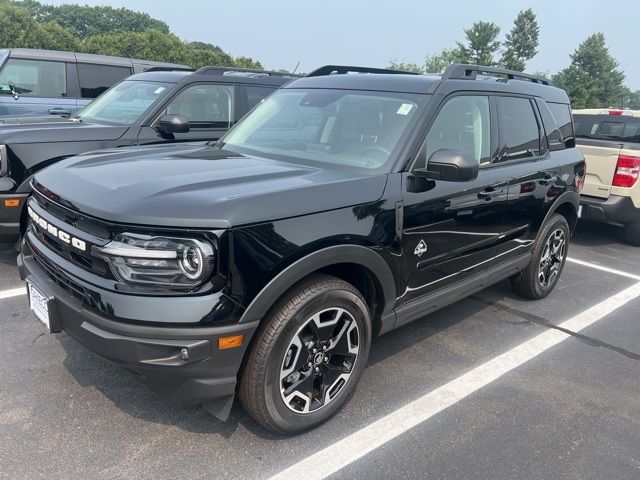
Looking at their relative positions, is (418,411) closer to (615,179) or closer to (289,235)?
(289,235)

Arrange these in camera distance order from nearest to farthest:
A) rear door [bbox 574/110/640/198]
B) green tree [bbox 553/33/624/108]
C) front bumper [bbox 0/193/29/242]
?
front bumper [bbox 0/193/29/242], rear door [bbox 574/110/640/198], green tree [bbox 553/33/624/108]

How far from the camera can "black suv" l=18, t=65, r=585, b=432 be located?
2.20 m

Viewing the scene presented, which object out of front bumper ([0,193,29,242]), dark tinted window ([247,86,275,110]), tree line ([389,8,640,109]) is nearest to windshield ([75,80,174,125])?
dark tinted window ([247,86,275,110])

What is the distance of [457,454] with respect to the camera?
266 centimetres

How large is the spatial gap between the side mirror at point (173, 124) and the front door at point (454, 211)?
9.28ft

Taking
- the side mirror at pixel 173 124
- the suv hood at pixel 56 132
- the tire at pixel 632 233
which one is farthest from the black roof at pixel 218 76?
the tire at pixel 632 233

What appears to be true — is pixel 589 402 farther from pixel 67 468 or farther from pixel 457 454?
pixel 67 468

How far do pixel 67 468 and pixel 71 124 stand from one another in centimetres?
380

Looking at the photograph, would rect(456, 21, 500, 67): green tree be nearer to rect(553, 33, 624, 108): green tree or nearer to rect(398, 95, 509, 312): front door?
rect(553, 33, 624, 108): green tree

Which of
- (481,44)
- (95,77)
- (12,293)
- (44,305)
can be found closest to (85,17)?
(481,44)

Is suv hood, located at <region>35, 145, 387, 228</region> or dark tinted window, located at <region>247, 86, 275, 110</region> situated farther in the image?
dark tinted window, located at <region>247, 86, 275, 110</region>

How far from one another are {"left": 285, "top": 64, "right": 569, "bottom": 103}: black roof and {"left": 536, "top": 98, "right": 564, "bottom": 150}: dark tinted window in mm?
102

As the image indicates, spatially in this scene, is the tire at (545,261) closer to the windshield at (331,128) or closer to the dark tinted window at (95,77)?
the windshield at (331,128)

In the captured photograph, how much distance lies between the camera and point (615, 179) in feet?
21.6
